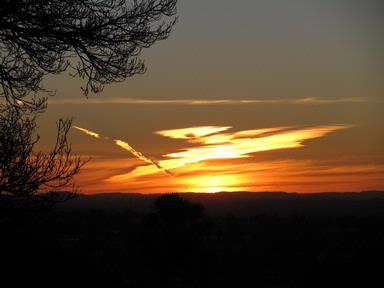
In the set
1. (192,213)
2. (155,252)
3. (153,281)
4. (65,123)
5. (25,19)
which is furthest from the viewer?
(192,213)

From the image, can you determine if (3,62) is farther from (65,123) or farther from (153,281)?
(153,281)

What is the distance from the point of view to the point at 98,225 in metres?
64.6

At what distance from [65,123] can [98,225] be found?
59500 mm

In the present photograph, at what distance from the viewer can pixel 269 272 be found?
3991 centimetres

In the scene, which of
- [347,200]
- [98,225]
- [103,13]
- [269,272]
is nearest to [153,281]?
[269,272]

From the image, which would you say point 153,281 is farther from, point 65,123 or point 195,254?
point 65,123

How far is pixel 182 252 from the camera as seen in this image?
3628 centimetres

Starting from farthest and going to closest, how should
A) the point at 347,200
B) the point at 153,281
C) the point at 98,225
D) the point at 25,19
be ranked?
the point at 347,200, the point at 98,225, the point at 153,281, the point at 25,19

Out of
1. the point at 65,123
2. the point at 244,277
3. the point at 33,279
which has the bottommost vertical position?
the point at 244,277

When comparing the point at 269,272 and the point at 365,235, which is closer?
the point at 269,272

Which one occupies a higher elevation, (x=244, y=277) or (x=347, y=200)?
(x=347, y=200)

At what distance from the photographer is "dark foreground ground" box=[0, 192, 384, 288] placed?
8516 mm

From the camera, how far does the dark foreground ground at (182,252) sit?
8.52 meters

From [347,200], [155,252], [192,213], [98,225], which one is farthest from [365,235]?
[347,200]
